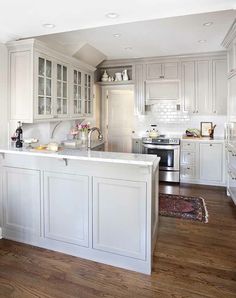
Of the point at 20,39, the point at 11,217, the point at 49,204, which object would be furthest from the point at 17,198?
the point at 20,39

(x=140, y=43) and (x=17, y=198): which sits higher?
(x=140, y=43)

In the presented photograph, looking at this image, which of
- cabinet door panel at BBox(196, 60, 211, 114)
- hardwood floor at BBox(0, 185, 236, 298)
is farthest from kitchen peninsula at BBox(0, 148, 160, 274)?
cabinet door panel at BBox(196, 60, 211, 114)

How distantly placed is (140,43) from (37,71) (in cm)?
201

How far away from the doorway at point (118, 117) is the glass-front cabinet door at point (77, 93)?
5.07ft

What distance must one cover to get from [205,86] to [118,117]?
2.07 metres

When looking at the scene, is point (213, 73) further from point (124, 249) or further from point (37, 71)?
Answer: point (124, 249)

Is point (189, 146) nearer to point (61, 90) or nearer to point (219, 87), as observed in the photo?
point (219, 87)

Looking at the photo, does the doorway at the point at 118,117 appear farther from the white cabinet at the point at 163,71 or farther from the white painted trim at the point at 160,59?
the white cabinet at the point at 163,71

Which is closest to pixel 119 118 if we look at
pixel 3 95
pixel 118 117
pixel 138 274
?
pixel 118 117

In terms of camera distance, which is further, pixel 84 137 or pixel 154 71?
pixel 154 71

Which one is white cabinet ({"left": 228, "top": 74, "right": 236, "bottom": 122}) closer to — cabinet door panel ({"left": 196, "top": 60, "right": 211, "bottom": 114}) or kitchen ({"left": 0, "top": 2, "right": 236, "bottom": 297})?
kitchen ({"left": 0, "top": 2, "right": 236, "bottom": 297})

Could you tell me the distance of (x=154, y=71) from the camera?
5.53m

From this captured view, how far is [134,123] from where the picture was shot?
6.06m

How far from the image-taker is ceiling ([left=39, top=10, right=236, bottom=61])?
344cm
